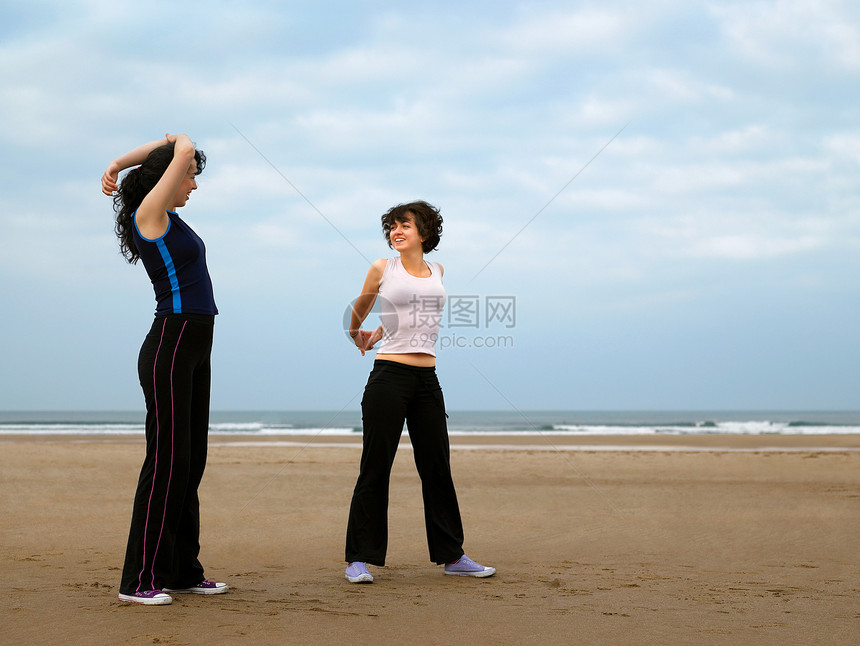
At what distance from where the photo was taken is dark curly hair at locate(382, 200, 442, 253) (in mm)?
4066

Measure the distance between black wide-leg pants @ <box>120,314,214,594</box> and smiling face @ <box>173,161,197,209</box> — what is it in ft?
1.78

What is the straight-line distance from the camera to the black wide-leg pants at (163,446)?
3.10 meters

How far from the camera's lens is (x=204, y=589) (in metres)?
3.32

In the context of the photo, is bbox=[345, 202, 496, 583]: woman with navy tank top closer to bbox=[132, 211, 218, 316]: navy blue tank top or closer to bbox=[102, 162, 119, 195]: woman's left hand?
bbox=[132, 211, 218, 316]: navy blue tank top

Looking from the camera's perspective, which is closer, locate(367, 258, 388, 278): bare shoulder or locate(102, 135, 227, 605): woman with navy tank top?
locate(102, 135, 227, 605): woman with navy tank top

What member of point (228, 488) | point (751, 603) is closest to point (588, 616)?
point (751, 603)

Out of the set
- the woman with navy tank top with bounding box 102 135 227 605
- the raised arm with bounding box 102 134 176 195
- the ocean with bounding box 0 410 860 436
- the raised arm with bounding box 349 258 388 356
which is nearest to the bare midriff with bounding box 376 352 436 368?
the raised arm with bounding box 349 258 388 356

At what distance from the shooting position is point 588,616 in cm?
299

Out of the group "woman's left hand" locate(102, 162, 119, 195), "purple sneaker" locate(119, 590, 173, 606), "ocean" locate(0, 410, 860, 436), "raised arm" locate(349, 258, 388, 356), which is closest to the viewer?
"purple sneaker" locate(119, 590, 173, 606)

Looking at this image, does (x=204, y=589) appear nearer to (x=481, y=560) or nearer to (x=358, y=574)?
(x=358, y=574)

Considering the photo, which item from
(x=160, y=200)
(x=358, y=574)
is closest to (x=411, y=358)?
(x=358, y=574)

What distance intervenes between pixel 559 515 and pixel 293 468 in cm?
512

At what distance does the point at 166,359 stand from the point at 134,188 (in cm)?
80

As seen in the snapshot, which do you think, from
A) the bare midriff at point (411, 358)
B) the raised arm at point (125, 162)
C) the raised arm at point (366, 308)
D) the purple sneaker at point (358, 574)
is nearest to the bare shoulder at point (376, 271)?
the raised arm at point (366, 308)
